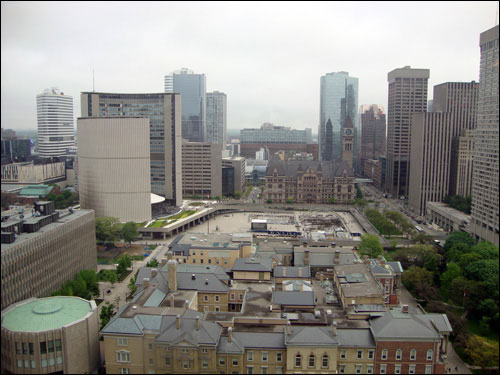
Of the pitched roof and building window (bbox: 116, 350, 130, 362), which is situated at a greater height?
the pitched roof

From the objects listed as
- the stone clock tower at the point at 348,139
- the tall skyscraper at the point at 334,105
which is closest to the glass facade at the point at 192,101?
the tall skyscraper at the point at 334,105

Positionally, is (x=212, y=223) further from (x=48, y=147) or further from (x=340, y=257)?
(x=48, y=147)

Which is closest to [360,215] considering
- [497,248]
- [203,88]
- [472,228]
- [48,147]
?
[472,228]

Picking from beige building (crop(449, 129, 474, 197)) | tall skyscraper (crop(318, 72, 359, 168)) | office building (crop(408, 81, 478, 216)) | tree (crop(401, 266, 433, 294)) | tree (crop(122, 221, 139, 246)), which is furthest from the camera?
tall skyscraper (crop(318, 72, 359, 168))

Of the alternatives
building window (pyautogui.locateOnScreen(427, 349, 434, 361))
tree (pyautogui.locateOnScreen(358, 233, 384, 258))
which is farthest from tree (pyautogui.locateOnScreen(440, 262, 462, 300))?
building window (pyautogui.locateOnScreen(427, 349, 434, 361))

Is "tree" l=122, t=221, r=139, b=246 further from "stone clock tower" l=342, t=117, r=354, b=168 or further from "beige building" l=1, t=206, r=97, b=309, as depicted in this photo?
"stone clock tower" l=342, t=117, r=354, b=168

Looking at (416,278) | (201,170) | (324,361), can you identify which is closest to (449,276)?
(416,278)
